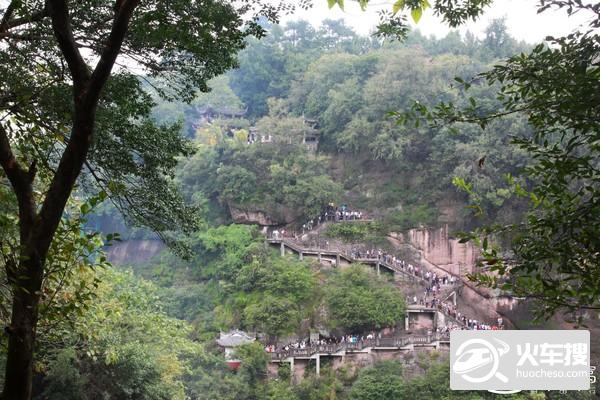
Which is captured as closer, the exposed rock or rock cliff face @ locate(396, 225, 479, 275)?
rock cliff face @ locate(396, 225, 479, 275)

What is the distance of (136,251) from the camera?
100.0 feet

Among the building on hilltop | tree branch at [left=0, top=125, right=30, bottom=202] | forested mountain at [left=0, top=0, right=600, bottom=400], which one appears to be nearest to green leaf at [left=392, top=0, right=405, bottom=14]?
tree branch at [left=0, top=125, right=30, bottom=202]

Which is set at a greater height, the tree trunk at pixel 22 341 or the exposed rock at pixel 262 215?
the exposed rock at pixel 262 215

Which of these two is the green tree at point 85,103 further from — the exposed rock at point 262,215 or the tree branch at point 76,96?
the exposed rock at point 262,215

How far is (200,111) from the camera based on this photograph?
113 feet

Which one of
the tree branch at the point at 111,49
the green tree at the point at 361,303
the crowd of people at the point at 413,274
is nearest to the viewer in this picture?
the tree branch at the point at 111,49

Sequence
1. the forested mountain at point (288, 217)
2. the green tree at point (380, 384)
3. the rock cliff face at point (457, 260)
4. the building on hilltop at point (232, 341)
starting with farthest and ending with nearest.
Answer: the rock cliff face at point (457, 260) < the building on hilltop at point (232, 341) < the green tree at point (380, 384) < the forested mountain at point (288, 217)

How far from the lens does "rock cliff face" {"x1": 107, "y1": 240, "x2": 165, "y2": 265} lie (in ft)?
98.4

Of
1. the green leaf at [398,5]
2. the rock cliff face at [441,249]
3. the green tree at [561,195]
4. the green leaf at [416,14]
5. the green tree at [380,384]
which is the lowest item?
the green tree at [380,384]

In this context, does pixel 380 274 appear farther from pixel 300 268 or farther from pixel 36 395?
pixel 36 395

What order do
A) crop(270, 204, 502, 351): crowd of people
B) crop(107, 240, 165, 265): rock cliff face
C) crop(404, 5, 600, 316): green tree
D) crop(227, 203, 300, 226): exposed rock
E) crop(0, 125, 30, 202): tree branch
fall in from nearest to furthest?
crop(404, 5, 600, 316): green tree → crop(0, 125, 30, 202): tree branch → crop(270, 204, 502, 351): crowd of people → crop(227, 203, 300, 226): exposed rock → crop(107, 240, 165, 265): rock cliff face

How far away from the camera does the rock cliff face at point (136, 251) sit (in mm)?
29984

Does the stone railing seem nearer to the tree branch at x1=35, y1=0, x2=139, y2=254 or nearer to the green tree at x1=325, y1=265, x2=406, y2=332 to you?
the green tree at x1=325, y1=265, x2=406, y2=332

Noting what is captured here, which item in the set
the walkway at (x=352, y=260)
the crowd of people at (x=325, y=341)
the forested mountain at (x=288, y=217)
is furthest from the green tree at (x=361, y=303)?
the walkway at (x=352, y=260)
